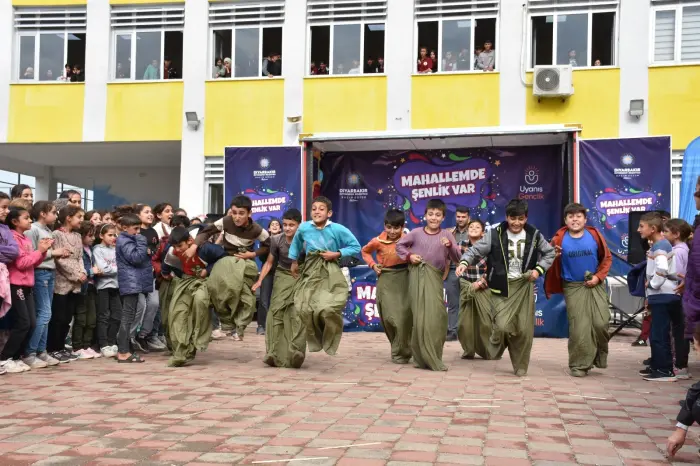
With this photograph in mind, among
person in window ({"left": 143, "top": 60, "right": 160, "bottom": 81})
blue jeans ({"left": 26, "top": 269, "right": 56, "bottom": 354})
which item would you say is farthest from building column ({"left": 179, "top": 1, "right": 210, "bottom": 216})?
blue jeans ({"left": 26, "top": 269, "right": 56, "bottom": 354})

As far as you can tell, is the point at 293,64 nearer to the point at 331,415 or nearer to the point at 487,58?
the point at 487,58

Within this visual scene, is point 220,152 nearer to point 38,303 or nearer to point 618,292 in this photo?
point 618,292

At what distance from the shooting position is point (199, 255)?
29.2 feet

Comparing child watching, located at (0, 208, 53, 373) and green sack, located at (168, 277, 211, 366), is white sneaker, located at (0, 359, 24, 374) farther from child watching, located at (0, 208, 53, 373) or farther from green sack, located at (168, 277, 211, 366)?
green sack, located at (168, 277, 211, 366)

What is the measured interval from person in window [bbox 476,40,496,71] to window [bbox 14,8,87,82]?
927 cm

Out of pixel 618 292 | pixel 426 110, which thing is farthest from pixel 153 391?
pixel 426 110

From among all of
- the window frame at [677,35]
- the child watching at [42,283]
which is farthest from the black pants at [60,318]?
the window frame at [677,35]

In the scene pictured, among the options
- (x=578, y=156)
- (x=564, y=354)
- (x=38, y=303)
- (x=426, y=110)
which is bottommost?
(x=564, y=354)

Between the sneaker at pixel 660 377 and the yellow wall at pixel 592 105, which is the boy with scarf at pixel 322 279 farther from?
the yellow wall at pixel 592 105

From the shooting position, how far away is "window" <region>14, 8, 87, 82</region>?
19797mm

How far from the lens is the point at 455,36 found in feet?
59.6

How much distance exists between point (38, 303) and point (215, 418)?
3457mm

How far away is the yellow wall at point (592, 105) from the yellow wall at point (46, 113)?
33.8ft

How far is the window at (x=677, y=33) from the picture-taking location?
1700 centimetres
